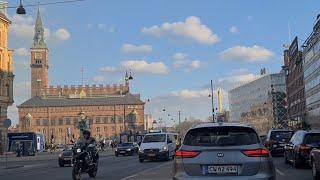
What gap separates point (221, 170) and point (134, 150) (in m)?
45.6

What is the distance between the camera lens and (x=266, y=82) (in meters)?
152

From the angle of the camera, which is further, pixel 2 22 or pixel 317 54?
pixel 317 54

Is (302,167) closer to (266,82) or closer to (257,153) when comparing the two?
(257,153)

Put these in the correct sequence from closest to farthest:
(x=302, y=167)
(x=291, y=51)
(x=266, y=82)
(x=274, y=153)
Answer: (x=302, y=167), (x=274, y=153), (x=291, y=51), (x=266, y=82)

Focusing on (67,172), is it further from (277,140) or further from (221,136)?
(221,136)

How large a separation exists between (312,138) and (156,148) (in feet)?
45.9

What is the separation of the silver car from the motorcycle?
8974 millimetres

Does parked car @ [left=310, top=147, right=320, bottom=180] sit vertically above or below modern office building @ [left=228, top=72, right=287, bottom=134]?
below

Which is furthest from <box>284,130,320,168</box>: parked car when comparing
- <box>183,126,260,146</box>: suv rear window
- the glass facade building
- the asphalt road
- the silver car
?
the glass facade building

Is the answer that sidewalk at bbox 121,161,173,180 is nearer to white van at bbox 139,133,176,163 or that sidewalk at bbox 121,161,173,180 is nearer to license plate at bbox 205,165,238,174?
license plate at bbox 205,165,238,174

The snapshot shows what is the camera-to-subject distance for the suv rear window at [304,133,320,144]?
73.7ft

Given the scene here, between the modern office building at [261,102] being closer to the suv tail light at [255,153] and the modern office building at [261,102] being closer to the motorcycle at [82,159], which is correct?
the motorcycle at [82,159]

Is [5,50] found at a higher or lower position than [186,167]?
higher

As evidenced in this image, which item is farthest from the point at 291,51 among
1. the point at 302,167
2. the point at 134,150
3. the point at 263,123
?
the point at 302,167
